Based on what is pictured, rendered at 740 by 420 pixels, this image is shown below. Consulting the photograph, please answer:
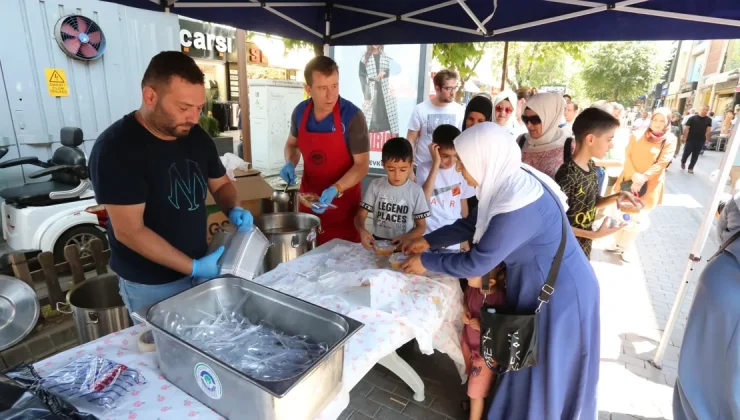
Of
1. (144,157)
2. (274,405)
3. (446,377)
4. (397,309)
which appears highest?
(144,157)

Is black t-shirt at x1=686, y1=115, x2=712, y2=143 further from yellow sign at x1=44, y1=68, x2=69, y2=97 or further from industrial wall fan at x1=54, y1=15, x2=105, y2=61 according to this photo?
yellow sign at x1=44, y1=68, x2=69, y2=97

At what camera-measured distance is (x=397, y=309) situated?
1.53 metres

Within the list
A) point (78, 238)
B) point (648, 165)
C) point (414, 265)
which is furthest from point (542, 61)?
point (78, 238)

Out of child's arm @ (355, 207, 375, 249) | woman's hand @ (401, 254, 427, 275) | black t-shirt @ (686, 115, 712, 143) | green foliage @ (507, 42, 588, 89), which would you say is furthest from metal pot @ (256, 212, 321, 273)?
black t-shirt @ (686, 115, 712, 143)

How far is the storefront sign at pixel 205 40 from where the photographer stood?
842cm

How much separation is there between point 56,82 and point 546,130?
4582 mm

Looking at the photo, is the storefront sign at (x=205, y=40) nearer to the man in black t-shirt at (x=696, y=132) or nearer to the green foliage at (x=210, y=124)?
the green foliage at (x=210, y=124)

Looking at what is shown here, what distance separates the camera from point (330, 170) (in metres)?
2.54

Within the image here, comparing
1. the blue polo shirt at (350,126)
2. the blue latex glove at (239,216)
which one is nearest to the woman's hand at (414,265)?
the blue latex glove at (239,216)

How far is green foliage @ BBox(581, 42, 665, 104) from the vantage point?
23.1 metres

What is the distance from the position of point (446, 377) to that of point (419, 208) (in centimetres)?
117

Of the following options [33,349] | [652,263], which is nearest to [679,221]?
[652,263]

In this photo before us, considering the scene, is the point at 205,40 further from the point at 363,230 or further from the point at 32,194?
the point at 363,230

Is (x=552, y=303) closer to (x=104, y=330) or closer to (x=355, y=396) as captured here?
(x=355, y=396)
